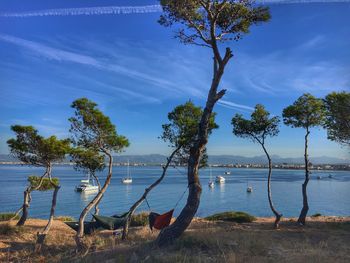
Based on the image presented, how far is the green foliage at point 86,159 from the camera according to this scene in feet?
66.4

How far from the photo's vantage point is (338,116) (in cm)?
1912

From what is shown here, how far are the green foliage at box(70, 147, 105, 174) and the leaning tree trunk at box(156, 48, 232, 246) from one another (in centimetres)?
1156

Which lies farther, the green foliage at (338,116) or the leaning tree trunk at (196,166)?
the green foliage at (338,116)

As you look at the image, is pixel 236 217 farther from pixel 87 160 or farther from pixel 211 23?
pixel 211 23

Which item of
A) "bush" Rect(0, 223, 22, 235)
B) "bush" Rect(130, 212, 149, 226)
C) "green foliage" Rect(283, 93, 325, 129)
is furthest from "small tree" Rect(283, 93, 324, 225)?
"bush" Rect(0, 223, 22, 235)

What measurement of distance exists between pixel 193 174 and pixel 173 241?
1633 millimetres

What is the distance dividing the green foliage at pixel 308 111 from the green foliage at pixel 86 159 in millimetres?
10320

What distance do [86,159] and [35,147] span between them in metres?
2.68

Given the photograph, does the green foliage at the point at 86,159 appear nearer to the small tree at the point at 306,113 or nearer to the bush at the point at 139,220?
the bush at the point at 139,220

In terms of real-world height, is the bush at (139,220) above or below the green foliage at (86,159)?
below

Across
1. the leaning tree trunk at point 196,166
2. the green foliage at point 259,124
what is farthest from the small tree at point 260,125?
the leaning tree trunk at point 196,166

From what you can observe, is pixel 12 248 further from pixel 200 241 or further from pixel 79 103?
pixel 200 241

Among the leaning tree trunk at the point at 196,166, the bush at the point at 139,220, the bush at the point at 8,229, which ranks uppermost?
the leaning tree trunk at the point at 196,166

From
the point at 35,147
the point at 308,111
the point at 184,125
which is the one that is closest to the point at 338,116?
the point at 308,111
